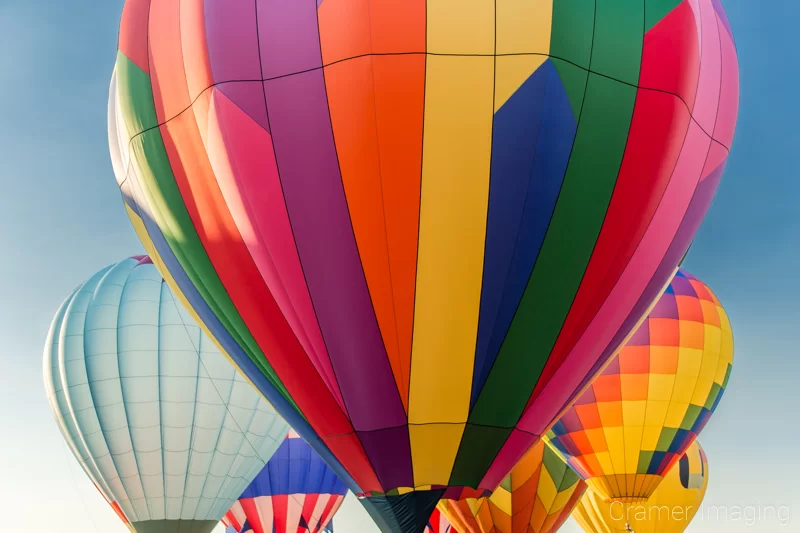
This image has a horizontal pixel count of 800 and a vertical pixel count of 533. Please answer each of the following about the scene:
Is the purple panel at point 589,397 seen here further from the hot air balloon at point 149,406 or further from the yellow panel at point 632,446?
the hot air balloon at point 149,406

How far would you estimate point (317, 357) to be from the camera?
23.2 feet

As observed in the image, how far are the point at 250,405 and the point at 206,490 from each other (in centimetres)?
134

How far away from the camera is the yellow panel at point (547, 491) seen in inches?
647

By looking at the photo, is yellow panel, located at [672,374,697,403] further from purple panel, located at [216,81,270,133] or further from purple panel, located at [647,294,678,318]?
purple panel, located at [216,81,270,133]

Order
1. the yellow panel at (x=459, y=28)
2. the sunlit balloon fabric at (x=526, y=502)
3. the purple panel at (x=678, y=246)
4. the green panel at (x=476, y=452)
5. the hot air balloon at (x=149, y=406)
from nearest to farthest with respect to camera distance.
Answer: the yellow panel at (x=459, y=28), the green panel at (x=476, y=452), the purple panel at (x=678, y=246), the hot air balloon at (x=149, y=406), the sunlit balloon fabric at (x=526, y=502)

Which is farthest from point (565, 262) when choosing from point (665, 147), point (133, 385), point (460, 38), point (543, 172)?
point (133, 385)

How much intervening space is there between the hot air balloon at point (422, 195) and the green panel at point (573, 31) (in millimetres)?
14

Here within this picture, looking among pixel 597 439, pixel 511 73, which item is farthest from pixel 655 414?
pixel 511 73

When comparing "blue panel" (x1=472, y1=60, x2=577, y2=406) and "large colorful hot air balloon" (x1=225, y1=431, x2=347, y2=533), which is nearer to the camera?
"blue panel" (x1=472, y1=60, x2=577, y2=406)

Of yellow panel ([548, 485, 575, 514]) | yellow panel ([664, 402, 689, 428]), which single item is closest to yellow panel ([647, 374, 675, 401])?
yellow panel ([664, 402, 689, 428])

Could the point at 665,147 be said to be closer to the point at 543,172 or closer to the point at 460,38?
the point at 543,172

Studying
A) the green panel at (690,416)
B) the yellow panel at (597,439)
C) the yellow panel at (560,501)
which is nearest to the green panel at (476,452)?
the yellow panel at (597,439)

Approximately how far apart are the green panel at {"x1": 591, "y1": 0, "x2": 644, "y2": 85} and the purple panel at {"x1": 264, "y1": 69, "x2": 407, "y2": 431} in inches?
74.9

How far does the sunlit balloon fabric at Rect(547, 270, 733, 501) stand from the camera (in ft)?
46.4
